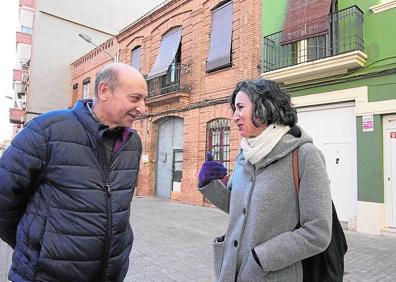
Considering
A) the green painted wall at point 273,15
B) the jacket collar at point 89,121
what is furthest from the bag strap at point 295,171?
the green painted wall at point 273,15

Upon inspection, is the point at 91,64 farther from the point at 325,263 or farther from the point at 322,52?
the point at 325,263

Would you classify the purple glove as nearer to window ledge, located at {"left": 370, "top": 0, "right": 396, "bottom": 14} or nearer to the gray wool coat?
the gray wool coat

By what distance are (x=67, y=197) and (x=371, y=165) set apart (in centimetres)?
797

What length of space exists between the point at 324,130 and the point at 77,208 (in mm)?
8516

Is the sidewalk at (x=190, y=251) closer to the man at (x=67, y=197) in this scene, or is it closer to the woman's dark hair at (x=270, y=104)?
the man at (x=67, y=197)

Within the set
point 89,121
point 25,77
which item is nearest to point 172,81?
point 89,121

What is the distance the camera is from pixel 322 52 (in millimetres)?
9430

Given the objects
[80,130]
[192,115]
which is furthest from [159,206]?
[80,130]

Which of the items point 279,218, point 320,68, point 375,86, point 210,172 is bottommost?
point 279,218

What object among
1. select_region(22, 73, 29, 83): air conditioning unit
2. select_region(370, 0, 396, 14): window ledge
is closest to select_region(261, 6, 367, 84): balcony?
select_region(370, 0, 396, 14): window ledge

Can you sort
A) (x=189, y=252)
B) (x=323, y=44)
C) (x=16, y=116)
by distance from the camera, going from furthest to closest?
(x=16, y=116), (x=323, y=44), (x=189, y=252)

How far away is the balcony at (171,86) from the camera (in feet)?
44.7

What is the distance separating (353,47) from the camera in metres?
8.63

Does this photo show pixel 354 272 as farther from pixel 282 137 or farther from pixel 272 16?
pixel 272 16
